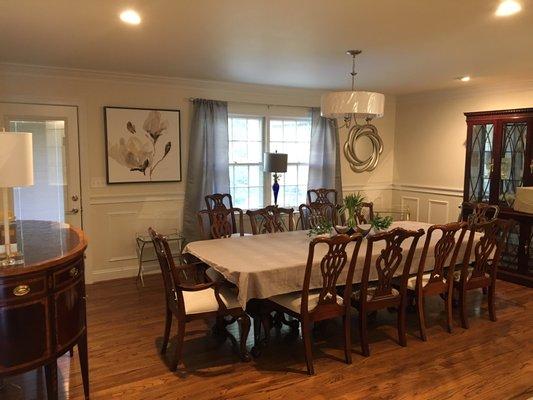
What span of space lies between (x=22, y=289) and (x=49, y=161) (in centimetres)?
296

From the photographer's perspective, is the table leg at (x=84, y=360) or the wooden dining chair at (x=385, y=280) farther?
the wooden dining chair at (x=385, y=280)

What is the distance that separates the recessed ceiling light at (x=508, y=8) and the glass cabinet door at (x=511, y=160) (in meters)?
2.51

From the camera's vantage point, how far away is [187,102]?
534 cm

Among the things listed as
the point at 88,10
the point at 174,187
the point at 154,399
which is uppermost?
the point at 88,10

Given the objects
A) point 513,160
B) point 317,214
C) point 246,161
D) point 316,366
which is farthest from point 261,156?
point 316,366

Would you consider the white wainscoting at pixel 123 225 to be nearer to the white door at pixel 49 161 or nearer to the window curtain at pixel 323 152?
the white door at pixel 49 161

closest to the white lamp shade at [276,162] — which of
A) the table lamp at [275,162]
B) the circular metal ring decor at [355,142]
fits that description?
the table lamp at [275,162]

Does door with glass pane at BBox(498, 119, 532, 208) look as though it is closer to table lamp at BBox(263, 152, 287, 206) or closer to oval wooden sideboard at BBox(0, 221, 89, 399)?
table lamp at BBox(263, 152, 287, 206)

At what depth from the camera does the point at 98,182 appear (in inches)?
195

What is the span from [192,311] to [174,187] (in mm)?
2703

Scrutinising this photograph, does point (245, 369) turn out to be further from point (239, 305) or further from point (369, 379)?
point (369, 379)

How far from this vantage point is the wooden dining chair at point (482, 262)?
12.0ft

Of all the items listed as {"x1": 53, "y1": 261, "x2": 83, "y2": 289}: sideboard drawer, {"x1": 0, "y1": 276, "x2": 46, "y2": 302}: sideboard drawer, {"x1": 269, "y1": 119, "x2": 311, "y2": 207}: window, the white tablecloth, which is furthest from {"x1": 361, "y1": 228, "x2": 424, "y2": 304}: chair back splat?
{"x1": 269, "y1": 119, "x2": 311, "y2": 207}: window

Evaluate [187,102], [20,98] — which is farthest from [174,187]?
[20,98]
